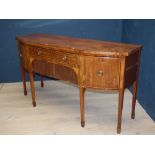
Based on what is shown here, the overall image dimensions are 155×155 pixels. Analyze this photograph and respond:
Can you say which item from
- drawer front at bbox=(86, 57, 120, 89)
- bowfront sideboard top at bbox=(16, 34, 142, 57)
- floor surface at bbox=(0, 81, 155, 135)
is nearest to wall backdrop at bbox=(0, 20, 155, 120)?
floor surface at bbox=(0, 81, 155, 135)

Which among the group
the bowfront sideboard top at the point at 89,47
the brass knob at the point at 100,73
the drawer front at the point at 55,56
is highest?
the bowfront sideboard top at the point at 89,47

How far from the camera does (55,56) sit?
2592 millimetres

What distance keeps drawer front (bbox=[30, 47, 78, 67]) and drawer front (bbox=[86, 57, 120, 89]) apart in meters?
0.18

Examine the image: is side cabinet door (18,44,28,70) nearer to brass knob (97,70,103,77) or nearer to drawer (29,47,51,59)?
drawer (29,47,51,59)

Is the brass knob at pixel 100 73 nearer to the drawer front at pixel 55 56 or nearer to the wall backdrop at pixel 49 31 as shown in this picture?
the drawer front at pixel 55 56

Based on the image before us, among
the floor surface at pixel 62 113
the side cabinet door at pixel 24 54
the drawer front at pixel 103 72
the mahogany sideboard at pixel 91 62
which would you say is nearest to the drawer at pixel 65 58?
the mahogany sideboard at pixel 91 62

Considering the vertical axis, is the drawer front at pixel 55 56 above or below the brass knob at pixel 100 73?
above

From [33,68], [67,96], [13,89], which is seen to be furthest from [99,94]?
[13,89]

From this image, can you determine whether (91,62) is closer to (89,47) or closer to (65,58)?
(89,47)

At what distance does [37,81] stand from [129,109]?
1808 mm

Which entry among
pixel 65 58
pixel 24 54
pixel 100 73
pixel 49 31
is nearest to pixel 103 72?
pixel 100 73

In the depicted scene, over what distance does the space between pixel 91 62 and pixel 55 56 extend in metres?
0.48

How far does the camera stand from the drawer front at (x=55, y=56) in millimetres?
2445

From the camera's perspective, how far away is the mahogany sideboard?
2.26 meters
